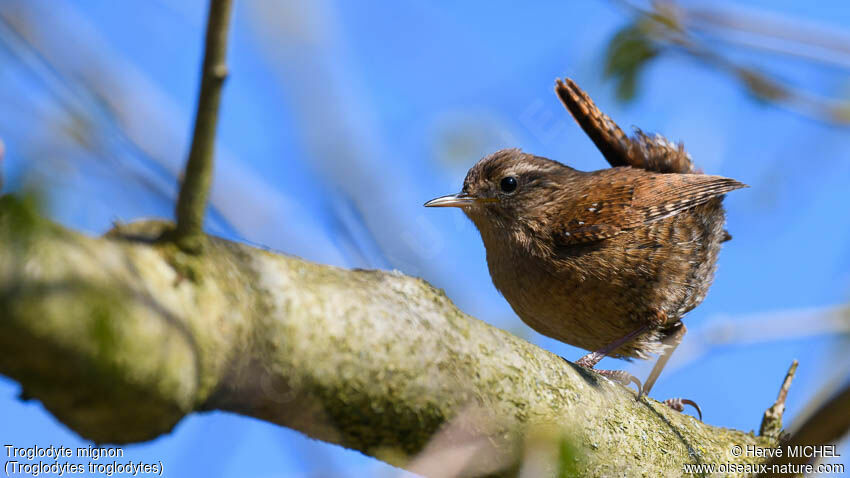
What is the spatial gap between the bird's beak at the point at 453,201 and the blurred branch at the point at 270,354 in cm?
227

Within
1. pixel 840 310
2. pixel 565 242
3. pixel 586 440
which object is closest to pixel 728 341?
pixel 840 310

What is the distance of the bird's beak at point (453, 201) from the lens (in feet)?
15.9

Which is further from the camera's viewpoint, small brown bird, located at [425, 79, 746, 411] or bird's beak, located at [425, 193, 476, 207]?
bird's beak, located at [425, 193, 476, 207]

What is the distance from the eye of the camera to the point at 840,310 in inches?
169

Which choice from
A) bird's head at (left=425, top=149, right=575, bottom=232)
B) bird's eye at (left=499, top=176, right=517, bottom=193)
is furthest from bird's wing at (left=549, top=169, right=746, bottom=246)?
bird's eye at (left=499, top=176, right=517, bottom=193)

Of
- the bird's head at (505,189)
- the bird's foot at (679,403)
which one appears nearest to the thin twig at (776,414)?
the bird's foot at (679,403)

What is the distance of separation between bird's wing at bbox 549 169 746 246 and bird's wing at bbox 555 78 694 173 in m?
0.43

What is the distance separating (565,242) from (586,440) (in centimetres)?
198

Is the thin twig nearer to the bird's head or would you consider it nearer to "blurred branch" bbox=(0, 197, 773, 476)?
"blurred branch" bbox=(0, 197, 773, 476)

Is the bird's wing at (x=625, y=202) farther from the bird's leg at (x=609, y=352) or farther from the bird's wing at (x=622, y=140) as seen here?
the bird's leg at (x=609, y=352)

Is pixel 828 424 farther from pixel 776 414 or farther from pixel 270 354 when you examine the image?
pixel 776 414

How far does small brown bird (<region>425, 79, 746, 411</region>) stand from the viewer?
4.25 metres

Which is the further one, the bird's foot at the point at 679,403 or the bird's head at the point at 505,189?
the bird's head at the point at 505,189

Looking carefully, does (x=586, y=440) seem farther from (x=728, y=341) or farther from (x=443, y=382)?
(x=728, y=341)
